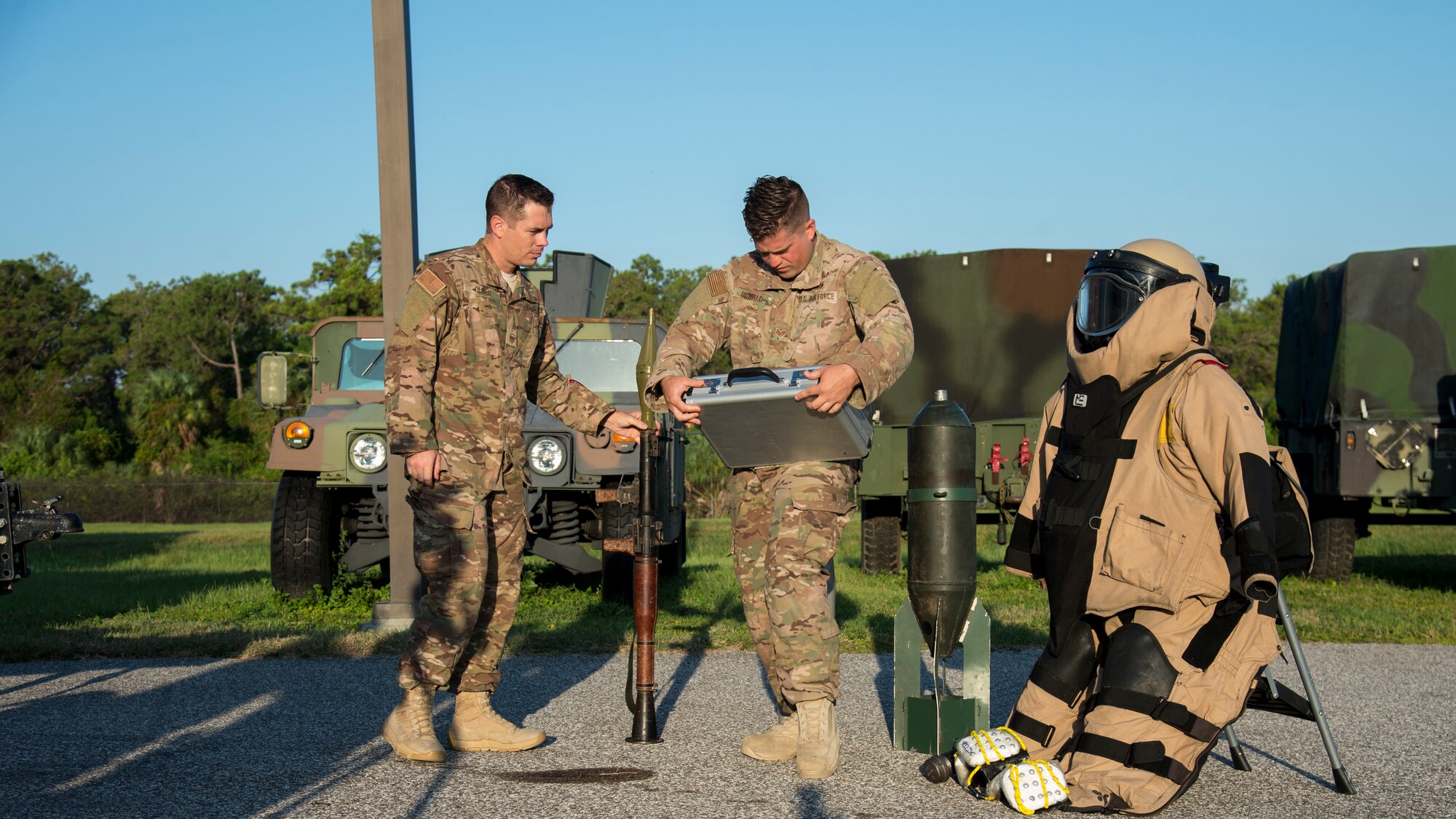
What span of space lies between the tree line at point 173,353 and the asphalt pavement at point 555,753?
29.8 metres

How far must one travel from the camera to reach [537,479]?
367 inches

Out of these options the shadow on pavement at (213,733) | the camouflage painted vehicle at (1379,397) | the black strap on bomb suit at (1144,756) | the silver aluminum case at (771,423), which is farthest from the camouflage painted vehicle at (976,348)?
the black strap on bomb suit at (1144,756)

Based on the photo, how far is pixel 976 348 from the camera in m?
12.4

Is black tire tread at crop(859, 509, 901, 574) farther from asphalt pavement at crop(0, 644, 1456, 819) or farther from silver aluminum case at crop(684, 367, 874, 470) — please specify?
silver aluminum case at crop(684, 367, 874, 470)

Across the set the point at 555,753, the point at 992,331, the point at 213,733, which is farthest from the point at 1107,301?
the point at 992,331

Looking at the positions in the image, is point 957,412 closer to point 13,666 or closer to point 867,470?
point 13,666

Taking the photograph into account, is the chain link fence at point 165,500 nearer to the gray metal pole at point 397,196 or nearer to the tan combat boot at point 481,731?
the gray metal pole at point 397,196

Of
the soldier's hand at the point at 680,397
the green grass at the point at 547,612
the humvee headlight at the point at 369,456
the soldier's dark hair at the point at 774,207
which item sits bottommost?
the green grass at the point at 547,612

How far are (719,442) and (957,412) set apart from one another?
87cm

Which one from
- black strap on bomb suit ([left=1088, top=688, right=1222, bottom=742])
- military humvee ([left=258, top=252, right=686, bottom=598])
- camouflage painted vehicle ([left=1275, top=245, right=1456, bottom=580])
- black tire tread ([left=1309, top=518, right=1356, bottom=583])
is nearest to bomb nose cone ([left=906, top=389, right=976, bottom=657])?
black strap on bomb suit ([left=1088, top=688, right=1222, bottom=742])

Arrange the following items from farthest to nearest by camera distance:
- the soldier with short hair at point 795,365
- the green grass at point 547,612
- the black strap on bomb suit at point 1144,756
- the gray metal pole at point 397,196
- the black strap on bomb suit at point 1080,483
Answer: the gray metal pole at point 397,196
the green grass at point 547,612
the soldier with short hair at point 795,365
the black strap on bomb suit at point 1080,483
the black strap on bomb suit at point 1144,756

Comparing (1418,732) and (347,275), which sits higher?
(347,275)

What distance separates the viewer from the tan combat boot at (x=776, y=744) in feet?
15.5

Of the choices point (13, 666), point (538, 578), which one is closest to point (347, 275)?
point (538, 578)
